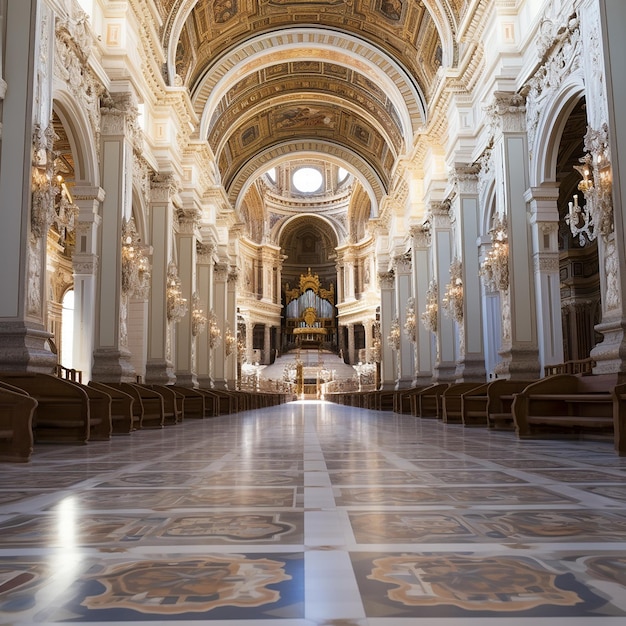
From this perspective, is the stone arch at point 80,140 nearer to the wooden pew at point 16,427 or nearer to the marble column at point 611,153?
the wooden pew at point 16,427

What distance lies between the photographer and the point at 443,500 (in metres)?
3.04

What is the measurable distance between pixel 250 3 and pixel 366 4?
11.4ft

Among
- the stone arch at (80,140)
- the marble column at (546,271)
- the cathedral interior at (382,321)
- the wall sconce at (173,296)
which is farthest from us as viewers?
the wall sconce at (173,296)

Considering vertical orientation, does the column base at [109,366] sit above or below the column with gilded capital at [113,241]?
below

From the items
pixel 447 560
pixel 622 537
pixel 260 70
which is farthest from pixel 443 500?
pixel 260 70

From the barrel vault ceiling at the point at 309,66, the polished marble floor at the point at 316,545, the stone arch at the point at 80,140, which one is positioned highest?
the barrel vault ceiling at the point at 309,66

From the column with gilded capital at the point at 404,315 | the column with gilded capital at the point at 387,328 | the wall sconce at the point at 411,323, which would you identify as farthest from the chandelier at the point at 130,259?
the column with gilded capital at the point at 387,328

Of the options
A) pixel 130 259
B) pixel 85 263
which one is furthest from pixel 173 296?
pixel 85 263

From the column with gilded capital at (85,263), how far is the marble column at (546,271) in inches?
288

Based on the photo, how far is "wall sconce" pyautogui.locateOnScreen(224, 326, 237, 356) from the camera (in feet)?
84.5

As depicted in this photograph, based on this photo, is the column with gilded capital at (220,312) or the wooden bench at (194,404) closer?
the wooden bench at (194,404)

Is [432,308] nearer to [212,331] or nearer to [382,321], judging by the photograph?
[212,331]

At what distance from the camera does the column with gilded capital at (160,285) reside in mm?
15078

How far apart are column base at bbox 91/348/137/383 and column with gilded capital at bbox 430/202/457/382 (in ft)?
27.5
